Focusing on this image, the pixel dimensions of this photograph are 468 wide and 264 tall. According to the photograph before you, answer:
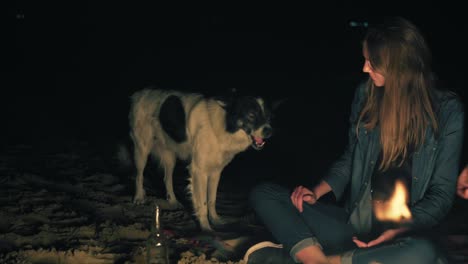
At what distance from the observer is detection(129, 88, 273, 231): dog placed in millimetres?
4910

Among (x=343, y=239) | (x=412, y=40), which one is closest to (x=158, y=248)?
(x=343, y=239)

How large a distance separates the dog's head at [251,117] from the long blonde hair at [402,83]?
6.52 ft

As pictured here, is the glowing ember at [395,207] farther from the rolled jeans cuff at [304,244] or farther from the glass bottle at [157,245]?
the glass bottle at [157,245]

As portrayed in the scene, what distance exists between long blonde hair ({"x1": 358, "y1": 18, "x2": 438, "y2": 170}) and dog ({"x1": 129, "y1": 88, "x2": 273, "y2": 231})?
2.01m

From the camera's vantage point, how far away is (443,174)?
9.29 feet

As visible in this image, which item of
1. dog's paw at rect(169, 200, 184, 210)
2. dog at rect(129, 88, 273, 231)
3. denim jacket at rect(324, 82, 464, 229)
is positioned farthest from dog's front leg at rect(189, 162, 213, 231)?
denim jacket at rect(324, 82, 464, 229)

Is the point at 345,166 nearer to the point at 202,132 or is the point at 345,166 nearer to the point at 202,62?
the point at 202,132

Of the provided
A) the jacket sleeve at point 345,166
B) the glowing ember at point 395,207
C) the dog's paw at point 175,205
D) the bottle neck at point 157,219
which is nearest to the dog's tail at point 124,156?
the dog's paw at point 175,205

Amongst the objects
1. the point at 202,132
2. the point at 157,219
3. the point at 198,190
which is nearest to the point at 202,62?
the point at 202,132

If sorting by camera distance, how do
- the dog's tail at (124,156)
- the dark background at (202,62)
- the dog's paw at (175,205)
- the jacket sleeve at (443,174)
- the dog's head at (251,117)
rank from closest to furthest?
1. the jacket sleeve at (443,174)
2. the dog's head at (251,117)
3. the dog's paw at (175,205)
4. the dog's tail at (124,156)
5. the dark background at (202,62)

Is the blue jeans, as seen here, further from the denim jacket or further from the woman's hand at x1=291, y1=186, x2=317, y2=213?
the denim jacket

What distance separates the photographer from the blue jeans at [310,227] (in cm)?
267

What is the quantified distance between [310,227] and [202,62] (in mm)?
21867

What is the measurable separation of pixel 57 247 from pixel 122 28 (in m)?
31.0
